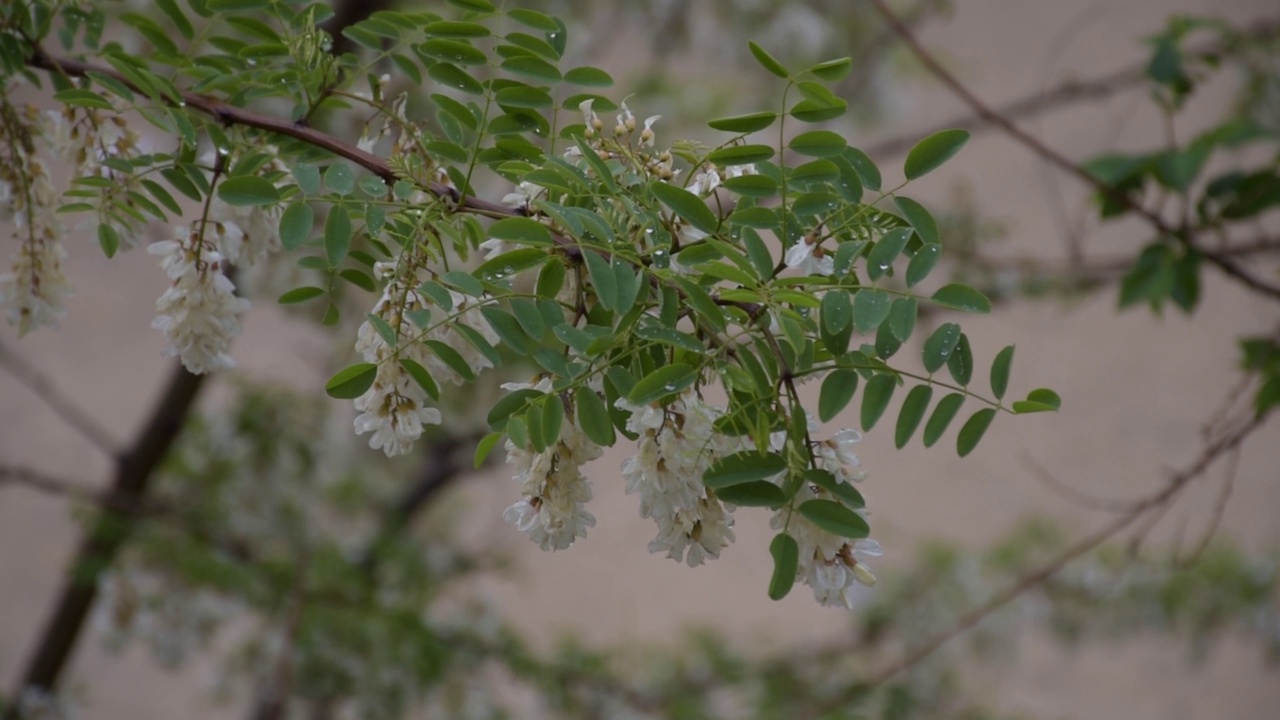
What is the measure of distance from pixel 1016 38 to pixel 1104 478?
2.92 feet

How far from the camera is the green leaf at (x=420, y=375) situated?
0.26m

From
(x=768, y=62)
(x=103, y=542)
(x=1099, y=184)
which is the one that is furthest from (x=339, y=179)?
(x=103, y=542)

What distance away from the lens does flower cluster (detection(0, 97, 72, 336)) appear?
33cm

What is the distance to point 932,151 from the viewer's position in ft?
0.94

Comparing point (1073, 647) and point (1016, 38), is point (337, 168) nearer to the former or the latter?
point (1073, 647)

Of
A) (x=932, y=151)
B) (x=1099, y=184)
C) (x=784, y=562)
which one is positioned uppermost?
(x=1099, y=184)

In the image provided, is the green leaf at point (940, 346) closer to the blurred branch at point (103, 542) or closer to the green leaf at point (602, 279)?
the green leaf at point (602, 279)

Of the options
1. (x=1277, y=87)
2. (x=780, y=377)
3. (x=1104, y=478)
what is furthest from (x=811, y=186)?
(x=1104, y=478)

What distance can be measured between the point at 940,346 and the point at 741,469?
0.21 ft

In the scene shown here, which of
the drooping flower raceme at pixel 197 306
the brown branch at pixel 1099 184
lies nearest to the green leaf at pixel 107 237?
the drooping flower raceme at pixel 197 306

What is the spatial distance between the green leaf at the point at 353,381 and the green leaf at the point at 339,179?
0.15 ft

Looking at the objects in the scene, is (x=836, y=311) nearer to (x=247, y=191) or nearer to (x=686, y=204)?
(x=686, y=204)

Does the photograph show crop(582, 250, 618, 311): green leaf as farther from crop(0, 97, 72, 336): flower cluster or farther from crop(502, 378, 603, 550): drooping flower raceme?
crop(0, 97, 72, 336): flower cluster

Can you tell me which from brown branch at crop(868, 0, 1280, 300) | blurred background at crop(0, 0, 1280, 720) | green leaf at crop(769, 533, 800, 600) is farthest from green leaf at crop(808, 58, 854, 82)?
blurred background at crop(0, 0, 1280, 720)
